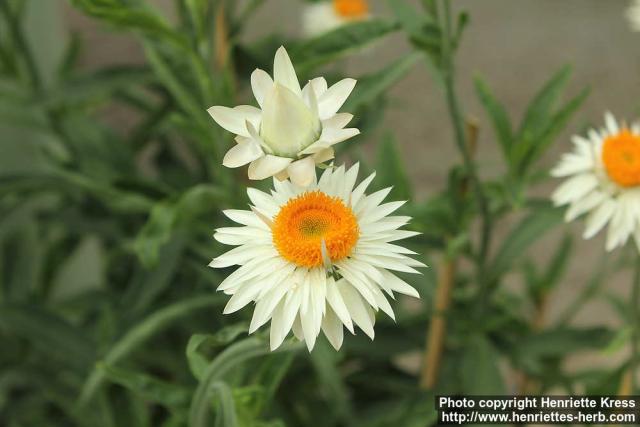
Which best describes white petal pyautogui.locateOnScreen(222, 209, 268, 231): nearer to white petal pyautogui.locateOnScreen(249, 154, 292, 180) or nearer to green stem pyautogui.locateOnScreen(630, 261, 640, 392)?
white petal pyautogui.locateOnScreen(249, 154, 292, 180)

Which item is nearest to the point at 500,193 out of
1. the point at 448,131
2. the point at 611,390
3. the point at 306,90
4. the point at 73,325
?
the point at 611,390

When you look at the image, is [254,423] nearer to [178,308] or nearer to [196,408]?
[196,408]

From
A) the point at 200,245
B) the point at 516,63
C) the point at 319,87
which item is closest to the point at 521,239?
the point at 200,245

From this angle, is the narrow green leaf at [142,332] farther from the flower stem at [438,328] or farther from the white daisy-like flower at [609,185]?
the white daisy-like flower at [609,185]

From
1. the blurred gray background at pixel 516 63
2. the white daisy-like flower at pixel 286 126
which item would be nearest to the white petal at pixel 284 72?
the white daisy-like flower at pixel 286 126

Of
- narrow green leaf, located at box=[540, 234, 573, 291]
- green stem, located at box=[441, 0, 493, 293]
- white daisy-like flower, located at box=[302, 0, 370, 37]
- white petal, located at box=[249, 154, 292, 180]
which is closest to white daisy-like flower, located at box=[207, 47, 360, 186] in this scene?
white petal, located at box=[249, 154, 292, 180]

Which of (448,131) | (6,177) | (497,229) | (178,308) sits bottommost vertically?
(178,308)
